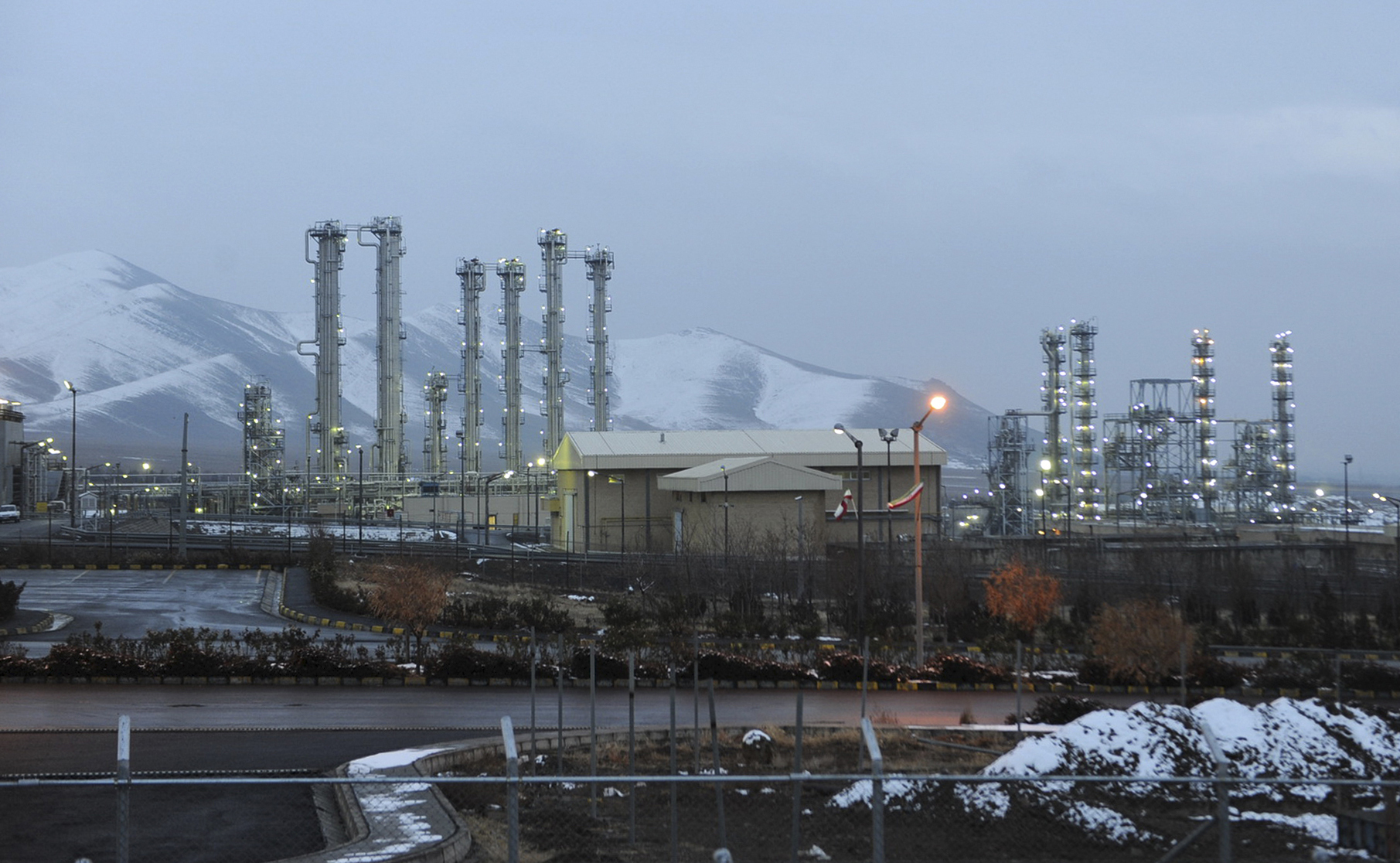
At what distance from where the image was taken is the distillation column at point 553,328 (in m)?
88.4

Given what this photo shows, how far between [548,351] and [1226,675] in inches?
2573

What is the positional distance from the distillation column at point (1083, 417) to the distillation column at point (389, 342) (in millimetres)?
44927

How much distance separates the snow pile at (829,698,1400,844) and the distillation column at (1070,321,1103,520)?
229 feet

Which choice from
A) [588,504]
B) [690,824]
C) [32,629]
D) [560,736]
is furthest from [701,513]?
[690,824]

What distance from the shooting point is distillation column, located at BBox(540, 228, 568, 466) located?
8838 cm

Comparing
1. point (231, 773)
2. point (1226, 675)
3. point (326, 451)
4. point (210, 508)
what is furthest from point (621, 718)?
point (210, 508)

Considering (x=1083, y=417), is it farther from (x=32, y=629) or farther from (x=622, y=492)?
(x=32, y=629)

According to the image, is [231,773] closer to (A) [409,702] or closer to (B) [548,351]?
(A) [409,702]

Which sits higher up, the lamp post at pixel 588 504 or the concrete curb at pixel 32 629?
the lamp post at pixel 588 504

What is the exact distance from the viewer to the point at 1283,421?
8900 cm

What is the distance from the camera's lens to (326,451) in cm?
8450

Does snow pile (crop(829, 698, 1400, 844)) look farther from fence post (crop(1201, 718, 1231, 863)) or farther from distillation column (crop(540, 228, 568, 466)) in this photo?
distillation column (crop(540, 228, 568, 466))

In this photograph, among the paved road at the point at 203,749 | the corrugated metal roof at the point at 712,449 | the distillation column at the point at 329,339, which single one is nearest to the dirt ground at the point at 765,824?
the paved road at the point at 203,749

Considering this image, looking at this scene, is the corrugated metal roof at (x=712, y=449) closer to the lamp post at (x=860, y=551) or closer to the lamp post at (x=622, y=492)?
the lamp post at (x=622, y=492)
